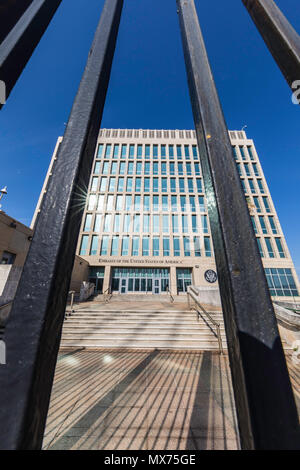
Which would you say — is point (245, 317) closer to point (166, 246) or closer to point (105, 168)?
point (166, 246)

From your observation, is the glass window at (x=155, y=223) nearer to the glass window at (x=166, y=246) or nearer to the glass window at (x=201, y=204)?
the glass window at (x=166, y=246)

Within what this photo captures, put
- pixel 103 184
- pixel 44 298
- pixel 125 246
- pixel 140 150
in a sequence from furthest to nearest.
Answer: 1. pixel 140 150
2. pixel 103 184
3. pixel 125 246
4. pixel 44 298

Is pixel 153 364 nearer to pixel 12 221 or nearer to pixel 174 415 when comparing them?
pixel 174 415

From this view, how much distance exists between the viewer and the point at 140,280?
2120 centimetres

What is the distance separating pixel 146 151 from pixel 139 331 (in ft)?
89.4

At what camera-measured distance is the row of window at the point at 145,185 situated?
81.2ft

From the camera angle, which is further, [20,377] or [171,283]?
[171,283]

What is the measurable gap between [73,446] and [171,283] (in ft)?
63.5

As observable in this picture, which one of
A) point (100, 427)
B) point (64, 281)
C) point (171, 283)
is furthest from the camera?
point (171, 283)

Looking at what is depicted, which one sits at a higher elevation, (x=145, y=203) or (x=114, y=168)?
(x=114, y=168)

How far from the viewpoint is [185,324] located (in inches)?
266

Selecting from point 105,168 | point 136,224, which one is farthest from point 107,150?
point 136,224
